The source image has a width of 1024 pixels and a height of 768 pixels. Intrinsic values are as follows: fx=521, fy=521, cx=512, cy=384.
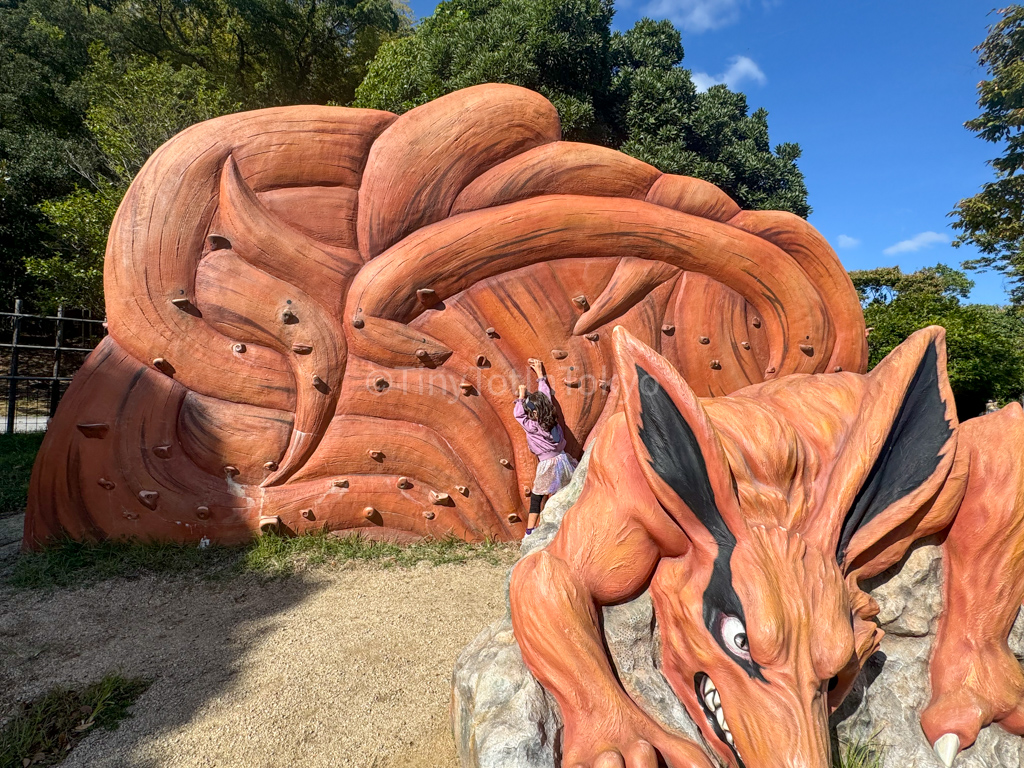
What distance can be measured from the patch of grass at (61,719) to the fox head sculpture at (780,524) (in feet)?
8.93

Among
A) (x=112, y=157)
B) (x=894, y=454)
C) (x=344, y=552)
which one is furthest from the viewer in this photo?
(x=112, y=157)

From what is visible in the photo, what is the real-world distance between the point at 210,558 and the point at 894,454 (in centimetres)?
456

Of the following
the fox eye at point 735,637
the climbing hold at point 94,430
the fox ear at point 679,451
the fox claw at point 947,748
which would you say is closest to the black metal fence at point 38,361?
the climbing hold at point 94,430

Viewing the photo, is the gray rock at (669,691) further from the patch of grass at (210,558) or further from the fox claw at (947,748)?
the patch of grass at (210,558)

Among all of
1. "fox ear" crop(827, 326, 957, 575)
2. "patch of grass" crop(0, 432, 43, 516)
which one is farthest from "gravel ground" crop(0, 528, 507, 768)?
"patch of grass" crop(0, 432, 43, 516)

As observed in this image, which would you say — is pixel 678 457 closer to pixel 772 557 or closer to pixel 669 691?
pixel 772 557

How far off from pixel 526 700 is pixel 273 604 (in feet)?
7.92

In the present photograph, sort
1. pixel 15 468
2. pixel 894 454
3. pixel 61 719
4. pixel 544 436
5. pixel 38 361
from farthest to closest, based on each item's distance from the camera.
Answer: pixel 38 361 → pixel 15 468 → pixel 544 436 → pixel 61 719 → pixel 894 454

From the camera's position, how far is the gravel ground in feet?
7.93

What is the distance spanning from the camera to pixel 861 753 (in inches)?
82.7

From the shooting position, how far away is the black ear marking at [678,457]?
6.11ft

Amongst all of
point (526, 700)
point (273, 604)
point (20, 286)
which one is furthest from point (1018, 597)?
point (20, 286)

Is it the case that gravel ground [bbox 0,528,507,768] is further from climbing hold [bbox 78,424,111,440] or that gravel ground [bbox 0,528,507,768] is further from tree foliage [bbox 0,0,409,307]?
tree foliage [bbox 0,0,409,307]

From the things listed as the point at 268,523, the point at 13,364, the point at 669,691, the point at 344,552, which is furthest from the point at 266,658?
the point at 13,364
